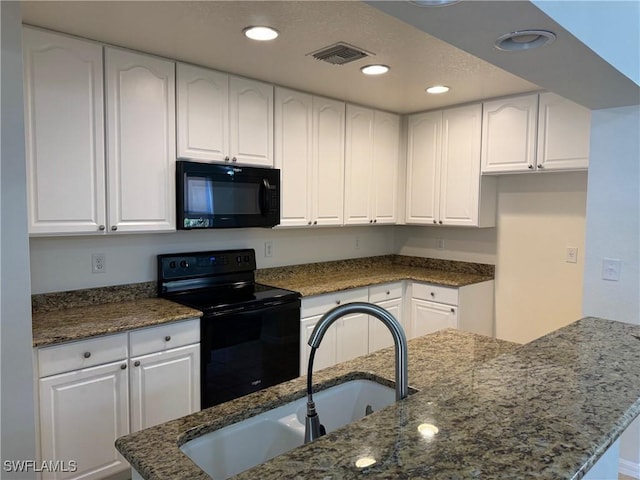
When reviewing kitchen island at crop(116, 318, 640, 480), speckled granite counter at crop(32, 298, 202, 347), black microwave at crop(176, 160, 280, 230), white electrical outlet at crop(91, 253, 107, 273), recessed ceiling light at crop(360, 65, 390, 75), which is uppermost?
recessed ceiling light at crop(360, 65, 390, 75)

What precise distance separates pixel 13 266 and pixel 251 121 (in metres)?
1.71

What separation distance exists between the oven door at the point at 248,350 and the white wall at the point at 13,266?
881 millimetres

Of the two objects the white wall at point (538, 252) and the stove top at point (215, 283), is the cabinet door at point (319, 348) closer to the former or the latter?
the stove top at point (215, 283)

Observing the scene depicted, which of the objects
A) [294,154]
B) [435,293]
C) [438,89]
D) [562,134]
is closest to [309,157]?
[294,154]

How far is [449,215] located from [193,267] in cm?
220

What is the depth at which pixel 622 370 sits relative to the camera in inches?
46.7

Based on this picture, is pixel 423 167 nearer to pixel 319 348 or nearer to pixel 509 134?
pixel 509 134

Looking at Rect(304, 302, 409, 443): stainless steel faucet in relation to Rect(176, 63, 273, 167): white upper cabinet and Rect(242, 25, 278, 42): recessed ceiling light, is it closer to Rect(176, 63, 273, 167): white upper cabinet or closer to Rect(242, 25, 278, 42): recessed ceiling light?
Rect(242, 25, 278, 42): recessed ceiling light

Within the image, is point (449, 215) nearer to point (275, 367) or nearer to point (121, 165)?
point (275, 367)

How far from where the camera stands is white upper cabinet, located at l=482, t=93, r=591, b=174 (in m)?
3.09

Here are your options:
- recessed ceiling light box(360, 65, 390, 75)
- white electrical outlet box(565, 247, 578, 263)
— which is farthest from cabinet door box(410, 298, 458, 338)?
recessed ceiling light box(360, 65, 390, 75)

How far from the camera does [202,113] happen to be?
275cm

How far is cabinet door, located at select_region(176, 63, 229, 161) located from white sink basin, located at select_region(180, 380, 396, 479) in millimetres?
1847

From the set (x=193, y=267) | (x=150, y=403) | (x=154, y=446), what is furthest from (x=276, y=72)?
(x=154, y=446)
